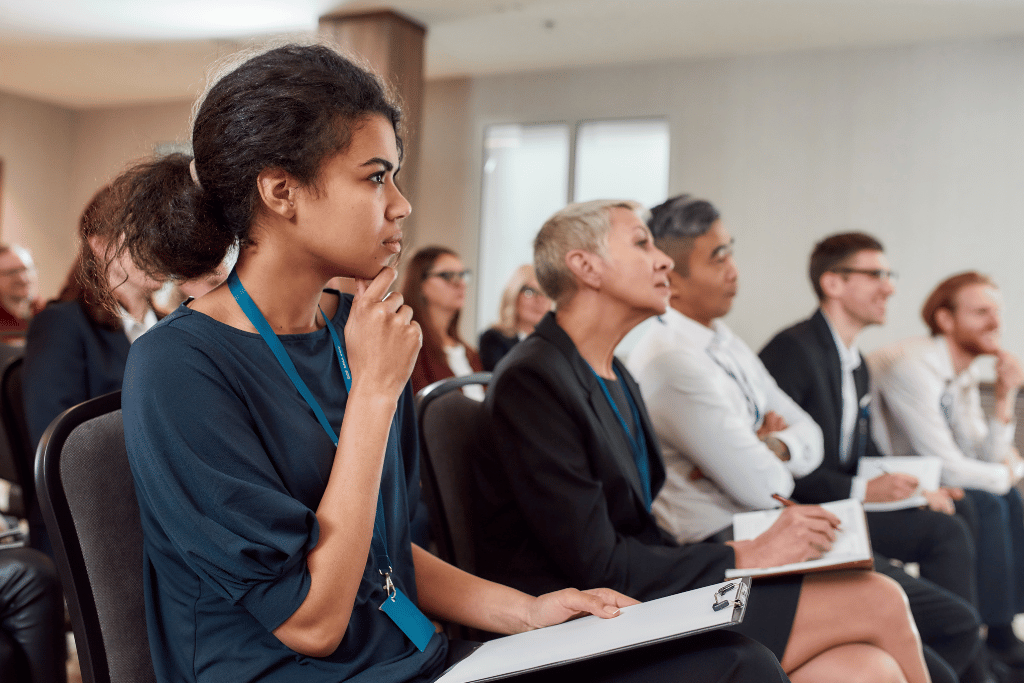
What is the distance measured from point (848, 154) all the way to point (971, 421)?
3.91 m

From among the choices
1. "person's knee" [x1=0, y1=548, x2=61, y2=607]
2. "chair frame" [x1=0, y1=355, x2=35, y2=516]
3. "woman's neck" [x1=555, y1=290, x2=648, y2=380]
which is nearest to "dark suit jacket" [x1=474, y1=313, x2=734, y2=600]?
"woman's neck" [x1=555, y1=290, x2=648, y2=380]

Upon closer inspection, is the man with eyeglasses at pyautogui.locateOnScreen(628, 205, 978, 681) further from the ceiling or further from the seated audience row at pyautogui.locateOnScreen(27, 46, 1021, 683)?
the ceiling

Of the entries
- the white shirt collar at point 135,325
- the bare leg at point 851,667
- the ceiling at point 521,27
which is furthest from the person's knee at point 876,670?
the ceiling at point 521,27

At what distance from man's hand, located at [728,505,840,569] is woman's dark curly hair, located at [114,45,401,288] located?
103 cm

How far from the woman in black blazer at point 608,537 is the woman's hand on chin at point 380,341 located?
1.66ft

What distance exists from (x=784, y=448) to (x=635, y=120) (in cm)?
572

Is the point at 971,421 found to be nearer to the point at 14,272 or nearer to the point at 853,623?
the point at 853,623

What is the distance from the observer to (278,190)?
1023mm

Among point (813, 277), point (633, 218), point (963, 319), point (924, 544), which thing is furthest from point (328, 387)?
point (963, 319)

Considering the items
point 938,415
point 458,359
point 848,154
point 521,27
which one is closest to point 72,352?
point 458,359

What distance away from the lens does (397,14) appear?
6.41 metres

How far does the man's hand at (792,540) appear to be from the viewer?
1.51 meters

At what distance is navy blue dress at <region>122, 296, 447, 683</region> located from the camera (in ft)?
2.97

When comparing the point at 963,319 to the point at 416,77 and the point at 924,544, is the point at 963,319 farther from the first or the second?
the point at 416,77
